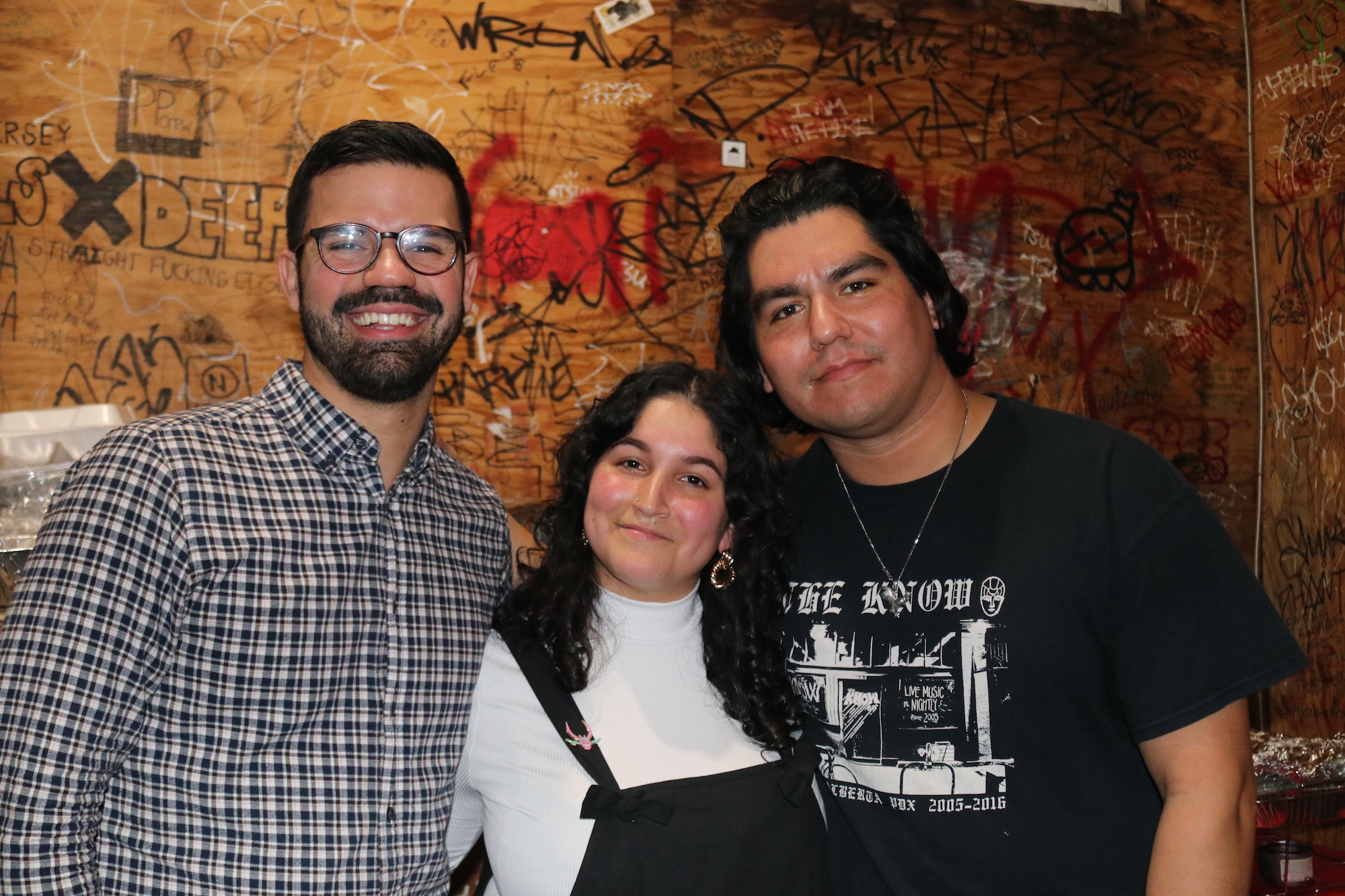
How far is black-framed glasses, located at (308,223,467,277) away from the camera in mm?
1847

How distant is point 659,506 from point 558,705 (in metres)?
0.41

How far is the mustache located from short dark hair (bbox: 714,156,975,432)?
25.2 inches

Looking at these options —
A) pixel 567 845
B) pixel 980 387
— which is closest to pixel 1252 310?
pixel 980 387

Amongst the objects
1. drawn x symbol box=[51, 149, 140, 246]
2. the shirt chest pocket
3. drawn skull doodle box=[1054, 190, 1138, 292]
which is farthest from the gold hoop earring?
drawn skull doodle box=[1054, 190, 1138, 292]

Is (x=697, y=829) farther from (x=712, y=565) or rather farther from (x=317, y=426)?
(x=317, y=426)

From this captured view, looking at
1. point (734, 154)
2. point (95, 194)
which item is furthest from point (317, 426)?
point (734, 154)

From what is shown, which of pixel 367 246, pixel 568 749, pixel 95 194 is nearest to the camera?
pixel 568 749

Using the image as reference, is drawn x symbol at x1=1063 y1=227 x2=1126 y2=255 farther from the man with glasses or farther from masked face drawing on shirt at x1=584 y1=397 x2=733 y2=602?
the man with glasses

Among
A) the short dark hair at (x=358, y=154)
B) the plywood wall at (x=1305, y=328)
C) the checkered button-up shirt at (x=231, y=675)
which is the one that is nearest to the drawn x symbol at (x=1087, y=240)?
the plywood wall at (x=1305, y=328)

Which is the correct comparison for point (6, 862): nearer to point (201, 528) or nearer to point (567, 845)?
point (201, 528)

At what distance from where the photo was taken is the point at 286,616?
169 centimetres

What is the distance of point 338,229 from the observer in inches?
72.9

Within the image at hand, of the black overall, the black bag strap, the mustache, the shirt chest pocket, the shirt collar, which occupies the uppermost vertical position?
the mustache

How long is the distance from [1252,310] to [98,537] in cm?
445
